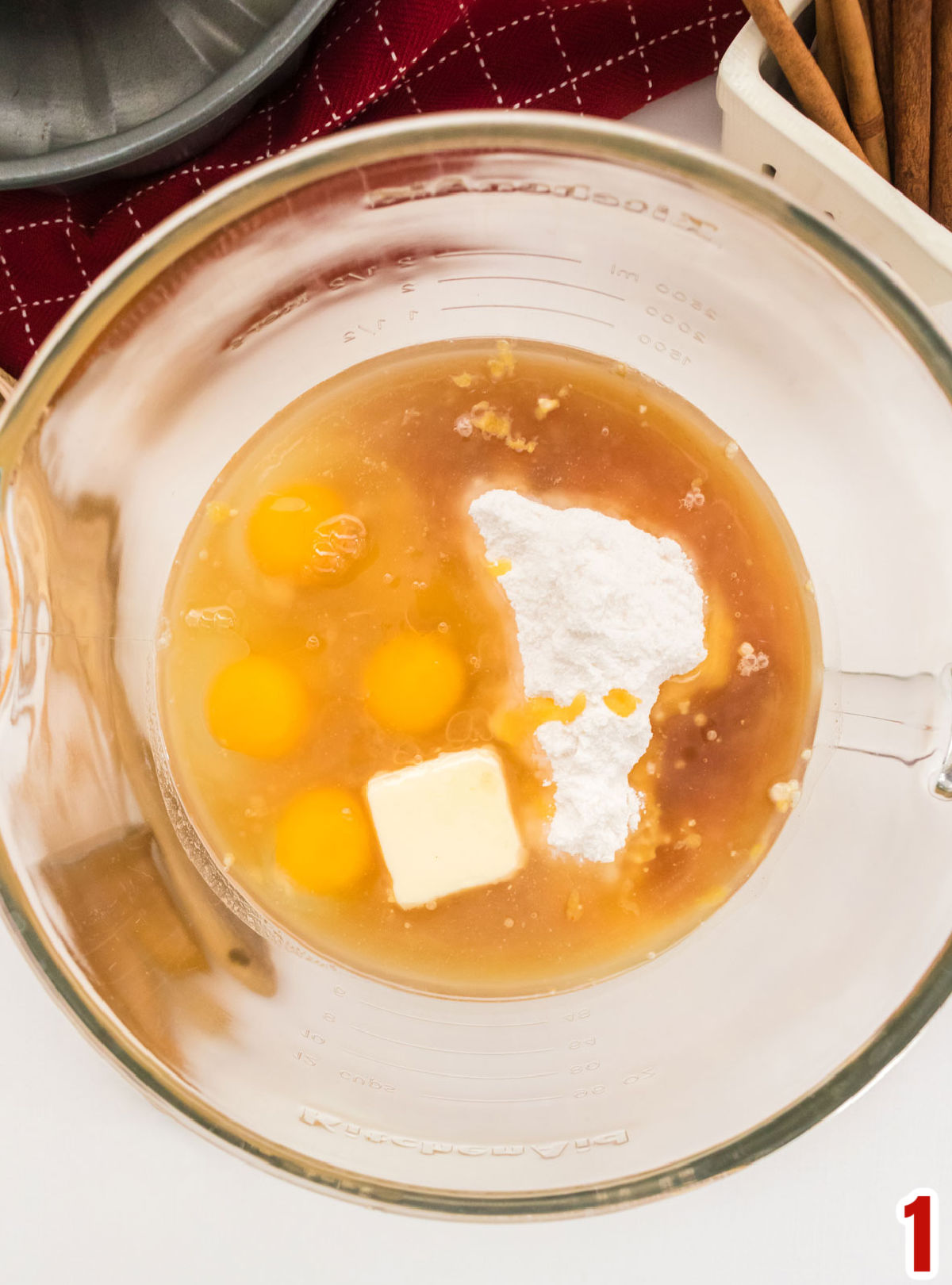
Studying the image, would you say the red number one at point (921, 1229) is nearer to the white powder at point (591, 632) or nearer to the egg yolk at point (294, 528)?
the white powder at point (591, 632)

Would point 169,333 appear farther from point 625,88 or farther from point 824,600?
point 824,600

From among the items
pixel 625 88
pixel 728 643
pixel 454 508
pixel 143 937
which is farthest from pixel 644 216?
pixel 143 937

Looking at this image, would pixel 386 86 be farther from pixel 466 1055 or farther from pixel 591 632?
pixel 466 1055

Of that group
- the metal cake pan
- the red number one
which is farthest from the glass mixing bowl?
the red number one

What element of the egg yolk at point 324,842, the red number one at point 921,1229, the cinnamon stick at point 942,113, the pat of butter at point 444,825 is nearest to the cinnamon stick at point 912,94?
the cinnamon stick at point 942,113

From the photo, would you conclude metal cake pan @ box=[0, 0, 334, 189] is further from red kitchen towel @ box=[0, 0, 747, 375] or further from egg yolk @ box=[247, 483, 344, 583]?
egg yolk @ box=[247, 483, 344, 583]
